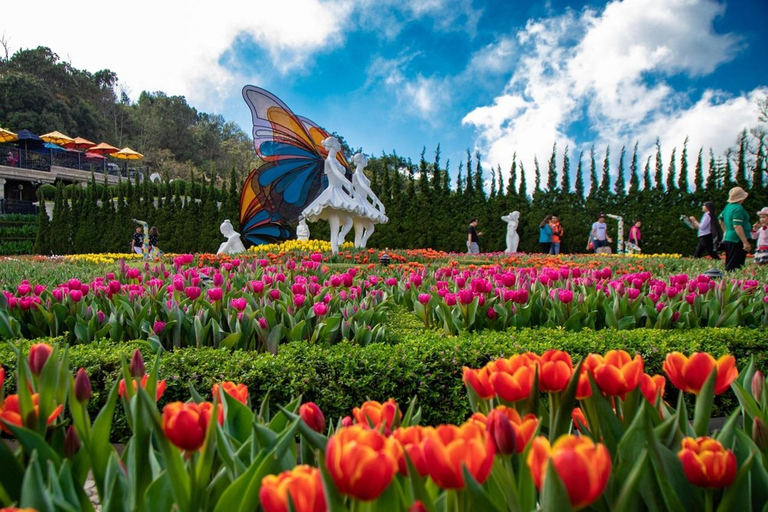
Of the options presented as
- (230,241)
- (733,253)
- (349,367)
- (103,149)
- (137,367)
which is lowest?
(349,367)

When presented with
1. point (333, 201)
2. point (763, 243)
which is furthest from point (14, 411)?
point (333, 201)

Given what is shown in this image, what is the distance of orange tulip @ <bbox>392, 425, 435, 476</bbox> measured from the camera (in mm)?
810

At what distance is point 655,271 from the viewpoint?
819 cm

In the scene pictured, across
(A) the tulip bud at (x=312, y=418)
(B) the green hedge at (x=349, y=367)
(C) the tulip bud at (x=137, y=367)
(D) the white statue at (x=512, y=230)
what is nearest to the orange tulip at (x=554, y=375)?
(A) the tulip bud at (x=312, y=418)

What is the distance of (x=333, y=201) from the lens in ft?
42.0

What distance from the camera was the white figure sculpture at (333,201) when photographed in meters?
12.8

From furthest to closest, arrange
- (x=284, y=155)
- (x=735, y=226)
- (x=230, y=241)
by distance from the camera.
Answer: (x=284, y=155)
(x=230, y=241)
(x=735, y=226)

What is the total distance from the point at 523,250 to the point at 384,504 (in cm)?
1889

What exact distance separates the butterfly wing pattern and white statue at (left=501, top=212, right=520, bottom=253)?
5.87 m

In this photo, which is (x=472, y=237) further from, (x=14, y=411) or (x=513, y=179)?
(x=14, y=411)

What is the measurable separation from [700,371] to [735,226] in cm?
795

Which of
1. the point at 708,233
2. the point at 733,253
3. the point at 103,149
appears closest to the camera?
the point at 733,253

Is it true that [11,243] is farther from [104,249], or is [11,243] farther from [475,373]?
[475,373]

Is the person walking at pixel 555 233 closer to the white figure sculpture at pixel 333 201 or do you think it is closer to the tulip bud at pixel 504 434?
the white figure sculpture at pixel 333 201
